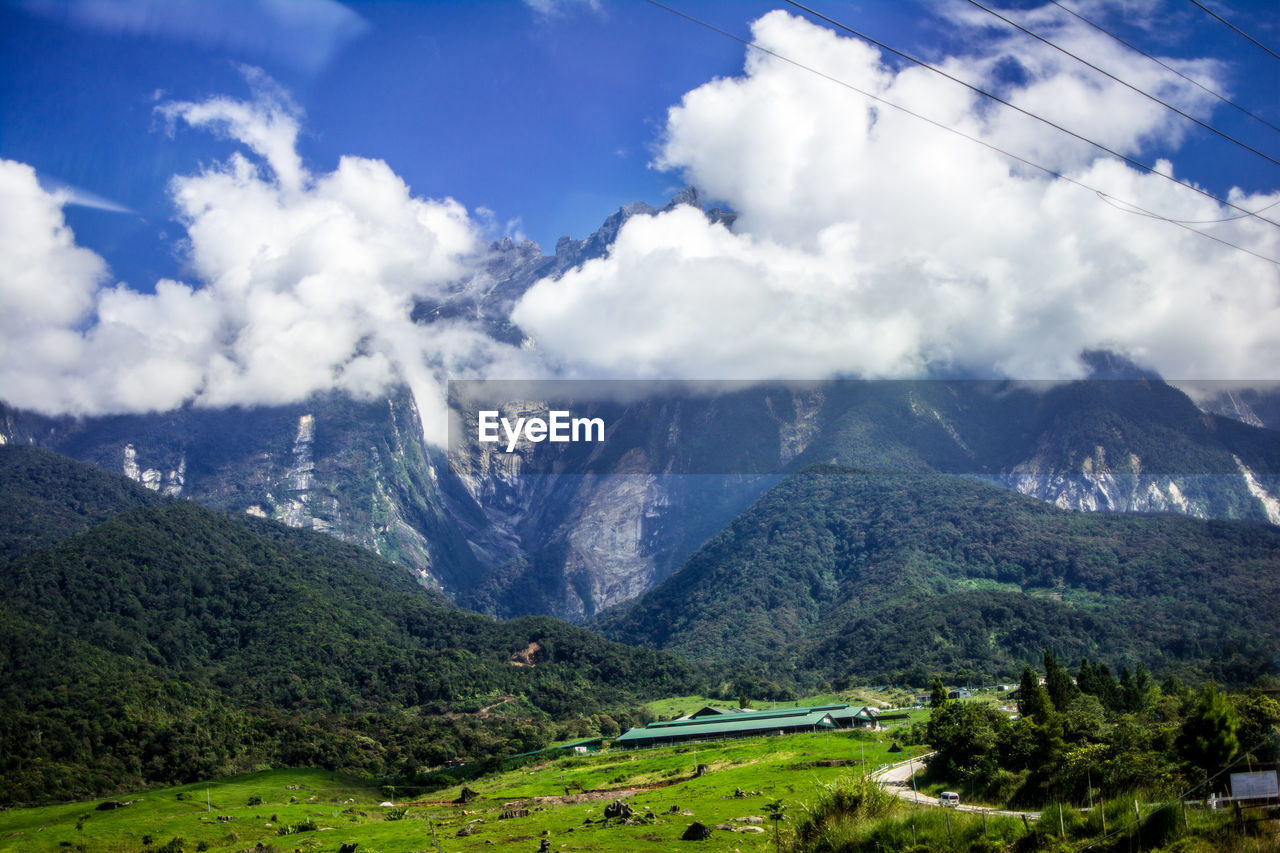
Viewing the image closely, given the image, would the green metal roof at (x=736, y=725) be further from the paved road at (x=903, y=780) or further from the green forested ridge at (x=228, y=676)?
the paved road at (x=903, y=780)

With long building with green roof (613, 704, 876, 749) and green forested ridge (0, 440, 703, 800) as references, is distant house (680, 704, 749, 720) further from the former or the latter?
green forested ridge (0, 440, 703, 800)

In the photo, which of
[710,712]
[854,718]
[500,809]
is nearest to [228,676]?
[710,712]

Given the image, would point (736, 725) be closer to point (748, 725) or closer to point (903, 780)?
point (748, 725)

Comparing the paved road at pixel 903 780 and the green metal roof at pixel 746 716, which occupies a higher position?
the paved road at pixel 903 780

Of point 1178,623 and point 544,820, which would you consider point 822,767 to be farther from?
point 1178,623

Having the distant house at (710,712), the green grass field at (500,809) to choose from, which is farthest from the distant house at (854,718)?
the distant house at (710,712)

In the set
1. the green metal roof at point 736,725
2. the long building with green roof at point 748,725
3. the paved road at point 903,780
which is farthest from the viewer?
the green metal roof at point 736,725
